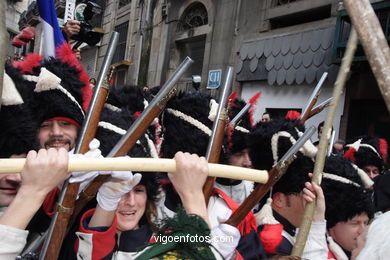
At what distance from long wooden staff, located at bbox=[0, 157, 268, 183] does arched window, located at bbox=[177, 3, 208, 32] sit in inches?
462

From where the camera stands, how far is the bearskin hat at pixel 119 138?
6.85ft

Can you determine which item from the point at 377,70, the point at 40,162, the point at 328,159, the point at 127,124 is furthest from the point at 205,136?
the point at 377,70

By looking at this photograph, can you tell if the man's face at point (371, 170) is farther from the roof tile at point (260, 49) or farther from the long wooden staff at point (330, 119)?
the roof tile at point (260, 49)

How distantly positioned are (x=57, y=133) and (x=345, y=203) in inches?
72.2

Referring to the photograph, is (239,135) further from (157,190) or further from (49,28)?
(49,28)

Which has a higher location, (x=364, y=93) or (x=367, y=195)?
(x=364, y=93)

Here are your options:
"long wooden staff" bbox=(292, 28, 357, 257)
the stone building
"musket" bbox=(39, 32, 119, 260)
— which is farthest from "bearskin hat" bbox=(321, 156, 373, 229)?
the stone building

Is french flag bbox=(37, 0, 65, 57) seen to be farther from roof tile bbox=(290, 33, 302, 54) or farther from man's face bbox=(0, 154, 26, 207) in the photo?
roof tile bbox=(290, 33, 302, 54)

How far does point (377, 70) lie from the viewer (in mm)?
814

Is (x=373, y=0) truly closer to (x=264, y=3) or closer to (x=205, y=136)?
(x=264, y=3)

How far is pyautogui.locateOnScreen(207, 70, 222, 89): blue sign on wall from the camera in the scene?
34.6ft

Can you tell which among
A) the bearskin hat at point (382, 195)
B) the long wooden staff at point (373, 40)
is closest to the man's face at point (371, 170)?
the bearskin hat at point (382, 195)

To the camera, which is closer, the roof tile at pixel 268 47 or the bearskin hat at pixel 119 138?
the bearskin hat at pixel 119 138

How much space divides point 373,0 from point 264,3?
330 cm
